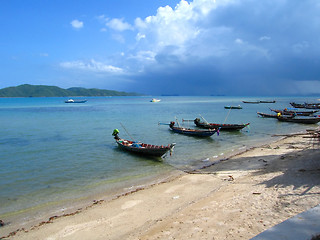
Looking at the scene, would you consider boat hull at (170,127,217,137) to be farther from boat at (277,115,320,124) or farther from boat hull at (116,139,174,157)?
boat at (277,115,320,124)

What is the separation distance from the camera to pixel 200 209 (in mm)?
9266

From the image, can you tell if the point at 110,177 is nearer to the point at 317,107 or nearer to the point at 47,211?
the point at 47,211

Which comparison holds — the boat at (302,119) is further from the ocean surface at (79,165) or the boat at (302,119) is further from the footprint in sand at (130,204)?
the footprint in sand at (130,204)

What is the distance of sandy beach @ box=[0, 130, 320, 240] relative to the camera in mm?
7566

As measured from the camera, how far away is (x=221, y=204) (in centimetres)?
948

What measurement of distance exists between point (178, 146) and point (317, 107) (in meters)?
71.2

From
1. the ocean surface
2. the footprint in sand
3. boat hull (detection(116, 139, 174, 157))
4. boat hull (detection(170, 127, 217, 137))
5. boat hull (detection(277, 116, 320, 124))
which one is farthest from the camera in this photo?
boat hull (detection(277, 116, 320, 124))

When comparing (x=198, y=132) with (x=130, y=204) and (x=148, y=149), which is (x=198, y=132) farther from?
(x=130, y=204)

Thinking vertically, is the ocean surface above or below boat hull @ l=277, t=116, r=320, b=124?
below

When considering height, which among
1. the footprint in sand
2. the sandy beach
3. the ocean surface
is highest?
the sandy beach

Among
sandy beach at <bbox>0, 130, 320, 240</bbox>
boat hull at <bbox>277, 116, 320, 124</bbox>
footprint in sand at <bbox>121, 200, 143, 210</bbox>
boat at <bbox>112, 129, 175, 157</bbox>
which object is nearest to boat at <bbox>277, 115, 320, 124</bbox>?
boat hull at <bbox>277, 116, 320, 124</bbox>

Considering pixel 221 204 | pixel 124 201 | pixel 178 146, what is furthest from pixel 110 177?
pixel 178 146

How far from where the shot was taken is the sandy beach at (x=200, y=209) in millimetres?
7566

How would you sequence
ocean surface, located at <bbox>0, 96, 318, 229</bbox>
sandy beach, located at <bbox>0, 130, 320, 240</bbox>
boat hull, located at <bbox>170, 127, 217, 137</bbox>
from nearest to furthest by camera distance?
sandy beach, located at <bbox>0, 130, 320, 240</bbox>
ocean surface, located at <bbox>0, 96, 318, 229</bbox>
boat hull, located at <bbox>170, 127, 217, 137</bbox>
